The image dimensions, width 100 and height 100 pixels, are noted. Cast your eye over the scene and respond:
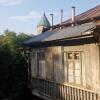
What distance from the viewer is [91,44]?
14102 millimetres

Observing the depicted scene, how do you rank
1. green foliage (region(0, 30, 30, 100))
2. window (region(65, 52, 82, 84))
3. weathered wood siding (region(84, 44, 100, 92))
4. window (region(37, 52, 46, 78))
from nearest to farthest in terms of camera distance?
weathered wood siding (region(84, 44, 100, 92)) → window (region(65, 52, 82, 84)) → window (region(37, 52, 46, 78)) → green foliage (region(0, 30, 30, 100))

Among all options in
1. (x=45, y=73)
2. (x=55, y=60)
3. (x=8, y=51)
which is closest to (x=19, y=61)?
(x=8, y=51)

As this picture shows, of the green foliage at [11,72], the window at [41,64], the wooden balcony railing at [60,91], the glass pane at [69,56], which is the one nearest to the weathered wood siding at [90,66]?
the wooden balcony railing at [60,91]

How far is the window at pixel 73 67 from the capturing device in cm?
1520

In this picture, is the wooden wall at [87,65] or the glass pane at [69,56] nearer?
the wooden wall at [87,65]

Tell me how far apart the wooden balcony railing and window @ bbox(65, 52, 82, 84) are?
1.29 ft

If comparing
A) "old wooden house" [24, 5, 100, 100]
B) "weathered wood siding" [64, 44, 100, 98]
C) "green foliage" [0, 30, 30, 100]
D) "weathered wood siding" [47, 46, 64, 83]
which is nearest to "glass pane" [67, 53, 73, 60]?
"old wooden house" [24, 5, 100, 100]

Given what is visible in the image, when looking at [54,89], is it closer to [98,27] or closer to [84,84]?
[84,84]

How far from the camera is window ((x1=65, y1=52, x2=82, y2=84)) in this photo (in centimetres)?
1520

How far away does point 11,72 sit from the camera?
82.1ft

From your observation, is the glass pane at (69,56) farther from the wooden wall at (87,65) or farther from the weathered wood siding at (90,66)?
the weathered wood siding at (90,66)

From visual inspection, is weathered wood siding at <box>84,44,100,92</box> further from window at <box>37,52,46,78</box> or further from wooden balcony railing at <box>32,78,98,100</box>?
window at <box>37,52,46,78</box>

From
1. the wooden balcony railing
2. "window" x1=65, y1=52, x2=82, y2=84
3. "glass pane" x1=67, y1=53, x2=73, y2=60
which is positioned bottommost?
the wooden balcony railing

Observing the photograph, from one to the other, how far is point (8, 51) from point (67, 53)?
9986 mm
